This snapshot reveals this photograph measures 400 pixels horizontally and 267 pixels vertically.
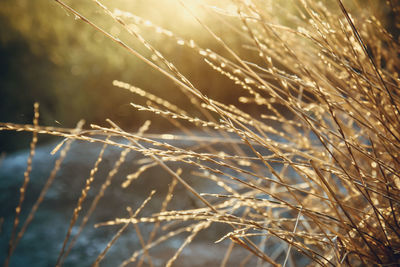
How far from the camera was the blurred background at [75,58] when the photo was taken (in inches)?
123

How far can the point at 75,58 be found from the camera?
10.4 ft

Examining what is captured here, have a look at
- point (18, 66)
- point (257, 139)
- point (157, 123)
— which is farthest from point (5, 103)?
point (257, 139)

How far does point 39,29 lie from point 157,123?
56.3 inches

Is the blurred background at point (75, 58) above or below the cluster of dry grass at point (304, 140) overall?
below

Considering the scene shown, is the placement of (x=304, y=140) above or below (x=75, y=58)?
above

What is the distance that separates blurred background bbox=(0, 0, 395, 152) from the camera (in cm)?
313

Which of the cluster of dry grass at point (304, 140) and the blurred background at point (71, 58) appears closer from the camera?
the cluster of dry grass at point (304, 140)

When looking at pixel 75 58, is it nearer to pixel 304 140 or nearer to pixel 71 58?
pixel 71 58

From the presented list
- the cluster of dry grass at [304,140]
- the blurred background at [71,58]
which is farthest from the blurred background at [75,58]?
the cluster of dry grass at [304,140]

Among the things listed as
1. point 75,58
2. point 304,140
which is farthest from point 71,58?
point 304,140

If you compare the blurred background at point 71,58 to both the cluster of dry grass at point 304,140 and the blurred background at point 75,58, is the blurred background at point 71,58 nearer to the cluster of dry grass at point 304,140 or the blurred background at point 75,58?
the blurred background at point 75,58

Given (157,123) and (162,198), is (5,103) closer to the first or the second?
(157,123)

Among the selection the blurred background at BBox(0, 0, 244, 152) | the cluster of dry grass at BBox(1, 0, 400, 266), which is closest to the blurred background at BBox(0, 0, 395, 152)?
the blurred background at BBox(0, 0, 244, 152)

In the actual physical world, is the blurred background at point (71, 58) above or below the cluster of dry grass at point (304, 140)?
below
